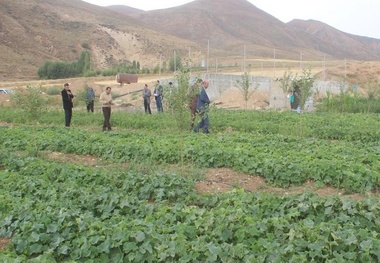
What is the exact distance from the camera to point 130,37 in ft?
253

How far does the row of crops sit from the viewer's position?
441cm

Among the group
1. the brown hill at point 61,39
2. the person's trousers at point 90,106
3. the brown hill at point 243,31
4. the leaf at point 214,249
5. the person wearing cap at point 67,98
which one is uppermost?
the brown hill at point 243,31

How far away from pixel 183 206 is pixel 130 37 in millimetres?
73713

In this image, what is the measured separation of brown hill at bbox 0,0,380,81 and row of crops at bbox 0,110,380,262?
11.8 metres

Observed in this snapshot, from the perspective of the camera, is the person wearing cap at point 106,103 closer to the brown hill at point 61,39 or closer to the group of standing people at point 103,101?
the group of standing people at point 103,101

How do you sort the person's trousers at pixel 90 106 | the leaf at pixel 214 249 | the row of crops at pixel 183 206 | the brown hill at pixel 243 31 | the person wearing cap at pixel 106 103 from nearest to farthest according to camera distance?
the leaf at pixel 214 249 → the row of crops at pixel 183 206 → the person wearing cap at pixel 106 103 → the person's trousers at pixel 90 106 → the brown hill at pixel 243 31

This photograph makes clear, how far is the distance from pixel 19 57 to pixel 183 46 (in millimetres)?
30704

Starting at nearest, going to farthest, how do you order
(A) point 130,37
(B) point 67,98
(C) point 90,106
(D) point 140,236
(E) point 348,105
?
(D) point 140,236, (B) point 67,98, (C) point 90,106, (E) point 348,105, (A) point 130,37

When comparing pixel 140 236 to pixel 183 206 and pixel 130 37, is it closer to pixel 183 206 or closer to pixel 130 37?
pixel 183 206

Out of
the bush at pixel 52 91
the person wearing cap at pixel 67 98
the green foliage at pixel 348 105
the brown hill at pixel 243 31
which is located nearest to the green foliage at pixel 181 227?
the person wearing cap at pixel 67 98

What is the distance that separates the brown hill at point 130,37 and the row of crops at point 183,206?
11764 mm

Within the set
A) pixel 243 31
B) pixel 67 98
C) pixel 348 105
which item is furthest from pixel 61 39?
pixel 243 31

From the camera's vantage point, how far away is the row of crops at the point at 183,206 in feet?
14.5

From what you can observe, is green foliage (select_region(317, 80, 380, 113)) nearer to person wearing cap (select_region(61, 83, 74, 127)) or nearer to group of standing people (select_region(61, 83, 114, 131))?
group of standing people (select_region(61, 83, 114, 131))
